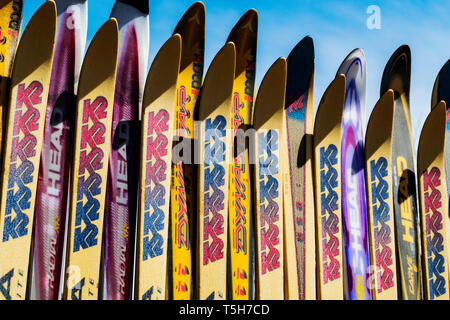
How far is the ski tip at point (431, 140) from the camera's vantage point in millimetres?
10469

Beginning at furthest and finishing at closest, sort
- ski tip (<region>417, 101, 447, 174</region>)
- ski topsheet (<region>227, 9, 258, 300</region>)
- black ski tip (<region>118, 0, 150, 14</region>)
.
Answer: ski tip (<region>417, 101, 447, 174</region>), black ski tip (<region>118, 0, 150, 14</region>), ski topsheet (<region>227, 9, 258, 300</region>)

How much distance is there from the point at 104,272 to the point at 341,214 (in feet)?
12.2

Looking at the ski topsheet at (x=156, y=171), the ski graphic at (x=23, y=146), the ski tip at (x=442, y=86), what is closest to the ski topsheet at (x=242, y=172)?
the ski topsheet at (x=156, y=171)

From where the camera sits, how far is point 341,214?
386 inches

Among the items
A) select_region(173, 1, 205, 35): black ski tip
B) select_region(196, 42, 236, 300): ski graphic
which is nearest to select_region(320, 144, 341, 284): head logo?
select_region(196, 42, 236, 300): ski graphic

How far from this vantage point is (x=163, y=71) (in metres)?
8.31

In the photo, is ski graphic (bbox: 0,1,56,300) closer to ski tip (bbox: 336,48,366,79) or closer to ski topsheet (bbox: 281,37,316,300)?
ski topsheet (bbox: 281,37,316,300)

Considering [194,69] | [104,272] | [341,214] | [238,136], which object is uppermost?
[194,69]

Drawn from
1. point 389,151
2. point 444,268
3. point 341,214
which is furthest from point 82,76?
point 444,268

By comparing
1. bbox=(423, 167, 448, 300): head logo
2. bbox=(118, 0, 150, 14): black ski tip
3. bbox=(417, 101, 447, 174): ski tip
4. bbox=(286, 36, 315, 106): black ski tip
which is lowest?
bbox=(423, 167, 448, 300): head logo

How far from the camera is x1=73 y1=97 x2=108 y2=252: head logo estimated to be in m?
7.56

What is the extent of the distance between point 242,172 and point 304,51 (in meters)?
2.28

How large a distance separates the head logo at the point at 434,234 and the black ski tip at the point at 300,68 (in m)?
2.44
